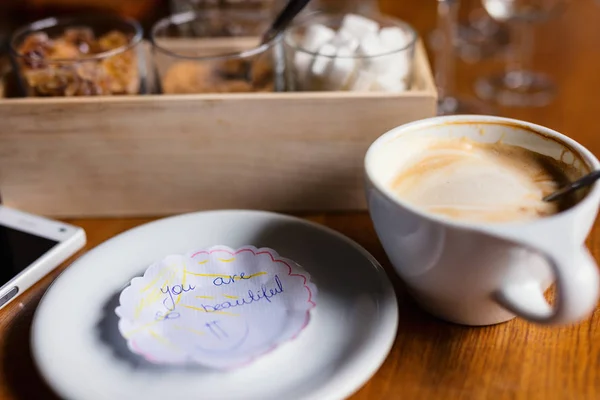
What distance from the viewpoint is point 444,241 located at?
1.32 feet

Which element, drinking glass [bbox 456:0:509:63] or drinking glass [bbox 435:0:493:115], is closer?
drinking glass [bbox 435:0:493:115]

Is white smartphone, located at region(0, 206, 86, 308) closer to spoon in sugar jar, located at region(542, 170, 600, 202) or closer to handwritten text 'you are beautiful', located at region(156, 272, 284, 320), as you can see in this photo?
handwritten text 'you are beautiful', located at region(156, 272, 284, 320)

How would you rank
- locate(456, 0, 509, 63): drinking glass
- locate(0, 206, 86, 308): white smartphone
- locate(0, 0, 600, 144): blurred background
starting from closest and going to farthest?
1. locate(0, 206, 86, 308): white smartphone
2. locate(0, 0, 600, 144): blurred background
3. locate(456, 0, 509, 63): drinking glass

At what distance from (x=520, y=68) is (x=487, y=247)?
0.57 m

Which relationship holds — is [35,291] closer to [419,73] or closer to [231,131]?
[231,131]

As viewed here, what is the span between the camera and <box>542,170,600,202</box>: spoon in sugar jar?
419mm

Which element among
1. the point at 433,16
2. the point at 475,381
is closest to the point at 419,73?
the point at 475,381

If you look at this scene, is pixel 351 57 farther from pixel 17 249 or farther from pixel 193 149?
pixel 17 249

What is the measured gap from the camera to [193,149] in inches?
22.9

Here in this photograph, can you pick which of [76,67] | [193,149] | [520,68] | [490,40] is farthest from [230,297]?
[490,40]

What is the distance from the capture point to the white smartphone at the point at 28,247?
51 cm

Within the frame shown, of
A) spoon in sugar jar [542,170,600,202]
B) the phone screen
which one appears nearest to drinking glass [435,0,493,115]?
spoon in sugar jar [542,170,600,202]

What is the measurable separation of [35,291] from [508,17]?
2.29 feet

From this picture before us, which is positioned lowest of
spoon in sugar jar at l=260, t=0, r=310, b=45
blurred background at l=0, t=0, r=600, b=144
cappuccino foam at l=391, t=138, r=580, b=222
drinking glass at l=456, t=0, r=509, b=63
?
drinking glass at l=456, t=0, r=509, b=63
